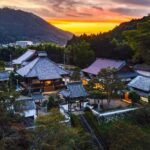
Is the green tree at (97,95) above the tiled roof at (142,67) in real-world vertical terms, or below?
below

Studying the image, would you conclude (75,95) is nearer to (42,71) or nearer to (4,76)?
(42,71)

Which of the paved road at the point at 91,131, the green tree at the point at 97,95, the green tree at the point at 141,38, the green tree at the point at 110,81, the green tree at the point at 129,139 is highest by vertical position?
the green tree at the point at 141,38

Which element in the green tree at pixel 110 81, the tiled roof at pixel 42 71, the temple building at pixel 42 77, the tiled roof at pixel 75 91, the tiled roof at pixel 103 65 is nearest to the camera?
the green tree at pixel 110 81

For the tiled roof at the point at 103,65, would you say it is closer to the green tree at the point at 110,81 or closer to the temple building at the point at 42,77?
the temple building at the point at 42,77

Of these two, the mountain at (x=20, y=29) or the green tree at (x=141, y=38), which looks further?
the mountain at (x=20, y=29)

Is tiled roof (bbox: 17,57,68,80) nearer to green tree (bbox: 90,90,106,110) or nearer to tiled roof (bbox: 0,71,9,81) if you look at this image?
tiled roof (bbox: 0,71,9,81)

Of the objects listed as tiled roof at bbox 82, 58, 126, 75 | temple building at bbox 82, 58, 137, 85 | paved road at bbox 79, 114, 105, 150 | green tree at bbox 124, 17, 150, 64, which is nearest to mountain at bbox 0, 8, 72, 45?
tiled roof at bbox 82, 58, 126, 75

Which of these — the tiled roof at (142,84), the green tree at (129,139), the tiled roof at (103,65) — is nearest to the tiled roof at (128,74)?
the tiled roof at (103,65)

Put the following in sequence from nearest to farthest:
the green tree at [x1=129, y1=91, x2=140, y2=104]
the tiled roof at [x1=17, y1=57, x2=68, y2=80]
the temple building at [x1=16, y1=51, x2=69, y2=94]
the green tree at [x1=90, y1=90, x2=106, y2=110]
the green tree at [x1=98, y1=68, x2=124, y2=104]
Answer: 1. the green tree at [x1=98, y1=68, x2=124, y2=104]
2. the green tree at [x1=90, y1=90, x2=106, y2=110]
3. the green tree at [x1=129, y1=91, x2=140, y2=104]
4. the temple building at [x1=16, y1=51, x2=69, y2=94]
5. the tiled roof at [x1=17, y1=57, x2=68, y2=80]

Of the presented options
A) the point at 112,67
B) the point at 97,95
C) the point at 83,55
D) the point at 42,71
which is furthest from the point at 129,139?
the point at 83,55
